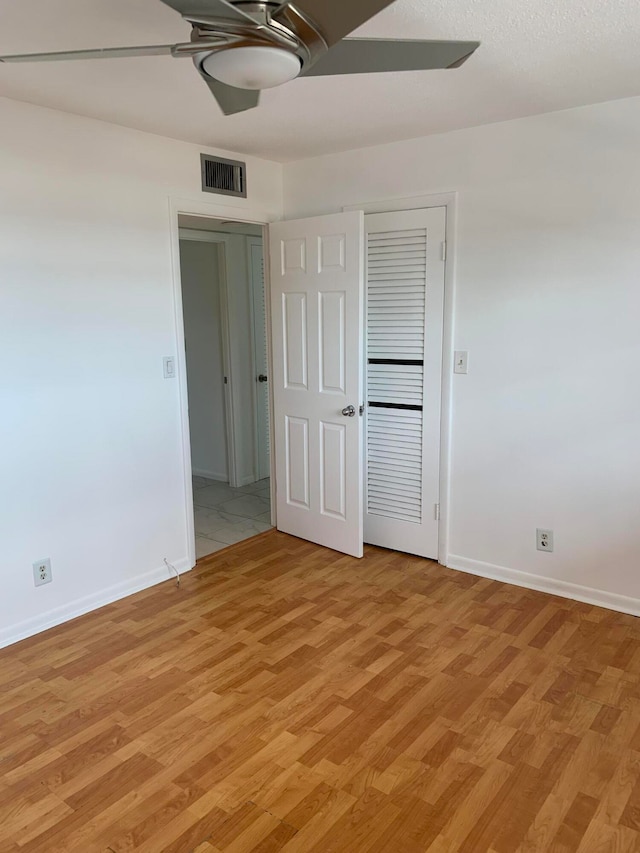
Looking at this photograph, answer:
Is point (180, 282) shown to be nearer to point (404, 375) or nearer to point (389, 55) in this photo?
point (404, 375)

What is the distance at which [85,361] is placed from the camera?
3.09 metres

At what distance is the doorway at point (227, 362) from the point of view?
5.18 m

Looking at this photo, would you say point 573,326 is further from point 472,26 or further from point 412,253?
point 472,26

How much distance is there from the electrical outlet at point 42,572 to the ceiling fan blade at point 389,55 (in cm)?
248

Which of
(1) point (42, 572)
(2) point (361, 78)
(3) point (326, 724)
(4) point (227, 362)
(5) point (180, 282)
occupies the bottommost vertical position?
(3) point (326, 724)

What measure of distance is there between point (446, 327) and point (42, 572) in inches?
97.1

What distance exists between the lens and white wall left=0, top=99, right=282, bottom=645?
Answer: 9.27 feet

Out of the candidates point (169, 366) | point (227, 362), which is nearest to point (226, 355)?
point (227, 362)

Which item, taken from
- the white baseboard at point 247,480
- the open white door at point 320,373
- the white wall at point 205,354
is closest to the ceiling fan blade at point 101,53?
the open white door at point 320,373

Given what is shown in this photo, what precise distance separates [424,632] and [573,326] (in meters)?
1.66

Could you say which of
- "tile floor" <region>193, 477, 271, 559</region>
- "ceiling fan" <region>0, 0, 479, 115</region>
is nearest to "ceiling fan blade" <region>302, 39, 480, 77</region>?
"ceiling fan" <region>0, 0, 479, 115</region>

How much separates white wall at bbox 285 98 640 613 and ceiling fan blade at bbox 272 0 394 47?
76.0 inches

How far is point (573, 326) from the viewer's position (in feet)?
10.0

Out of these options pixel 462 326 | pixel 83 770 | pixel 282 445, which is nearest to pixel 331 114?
pixel 462 326
